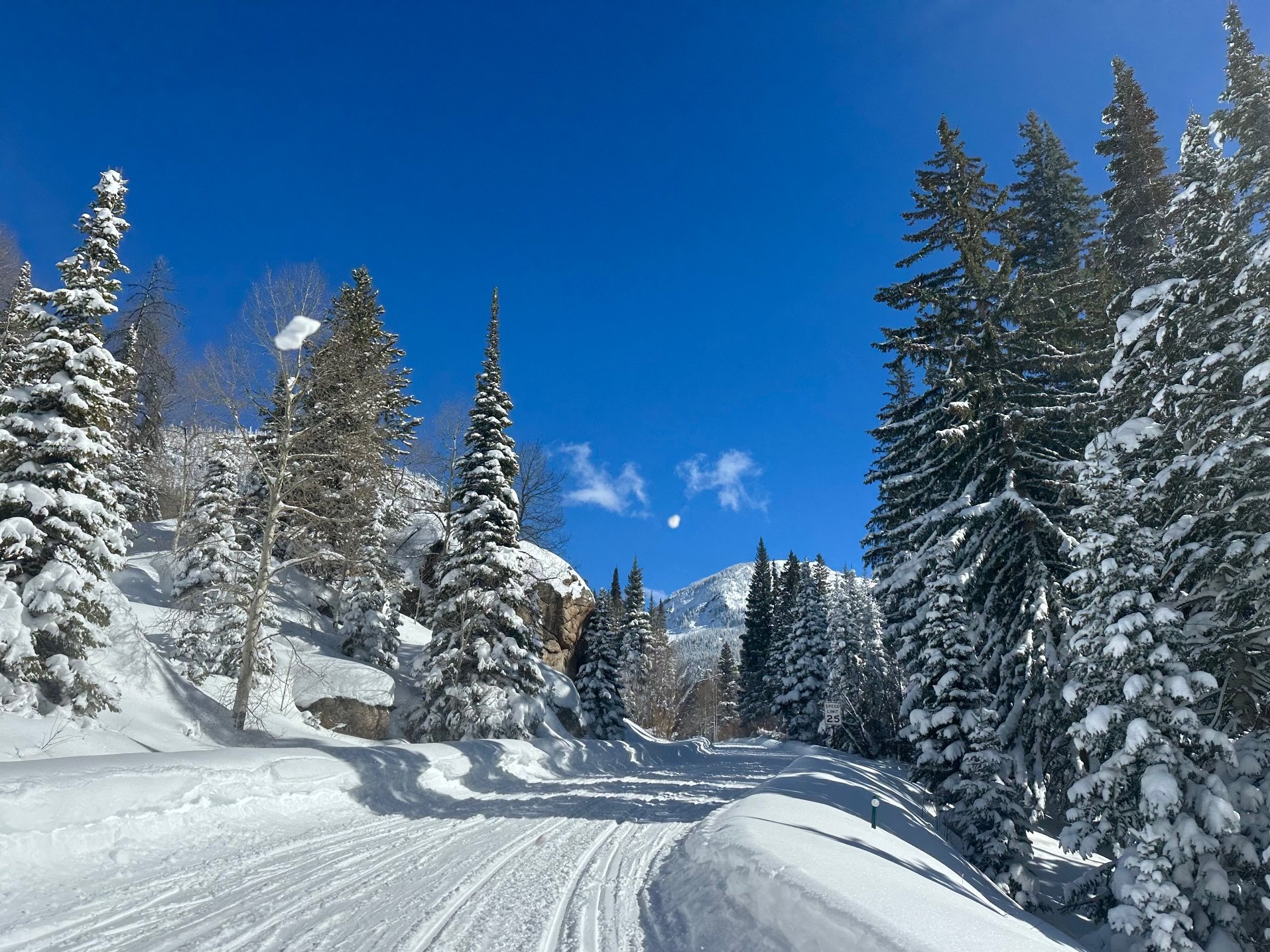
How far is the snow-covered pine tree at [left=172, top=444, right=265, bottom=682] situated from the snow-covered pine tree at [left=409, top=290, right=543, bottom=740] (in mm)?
5023

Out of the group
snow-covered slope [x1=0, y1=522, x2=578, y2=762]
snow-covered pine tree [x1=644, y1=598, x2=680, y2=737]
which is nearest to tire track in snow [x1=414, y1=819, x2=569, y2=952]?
snow-covered slope [x1=0, y1=522, x2=578, y2=762]

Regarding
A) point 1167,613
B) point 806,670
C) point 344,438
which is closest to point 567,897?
point 1167,613

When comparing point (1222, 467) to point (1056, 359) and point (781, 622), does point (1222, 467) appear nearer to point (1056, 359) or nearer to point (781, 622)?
point (1056, 359)

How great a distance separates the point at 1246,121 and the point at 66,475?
2257 cm

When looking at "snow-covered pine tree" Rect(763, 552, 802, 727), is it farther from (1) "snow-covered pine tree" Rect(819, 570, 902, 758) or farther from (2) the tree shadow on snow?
(2) the tree shadow on snow

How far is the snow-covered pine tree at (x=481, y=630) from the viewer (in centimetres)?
2073

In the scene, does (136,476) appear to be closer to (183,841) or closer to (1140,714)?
(183,841)

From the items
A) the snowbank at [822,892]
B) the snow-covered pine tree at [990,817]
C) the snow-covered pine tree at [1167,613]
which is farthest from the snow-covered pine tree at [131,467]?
the snow-covered pine tree at [1167,613]

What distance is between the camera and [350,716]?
67.1 ft

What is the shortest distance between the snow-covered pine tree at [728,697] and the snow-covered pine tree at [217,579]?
60.2m

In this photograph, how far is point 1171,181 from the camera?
62.5 feet

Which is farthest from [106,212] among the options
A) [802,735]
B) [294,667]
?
[802,735]

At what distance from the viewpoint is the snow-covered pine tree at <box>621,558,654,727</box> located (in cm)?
5981

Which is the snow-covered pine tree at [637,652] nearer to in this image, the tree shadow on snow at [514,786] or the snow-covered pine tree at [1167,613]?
the tree shadow on snow at [514,786]
